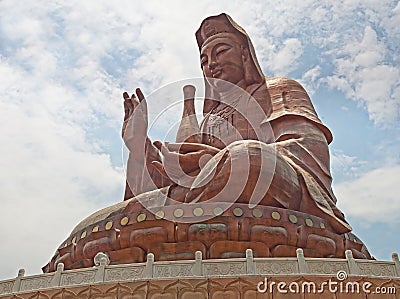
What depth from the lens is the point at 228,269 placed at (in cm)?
657

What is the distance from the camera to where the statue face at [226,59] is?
41.9 ft

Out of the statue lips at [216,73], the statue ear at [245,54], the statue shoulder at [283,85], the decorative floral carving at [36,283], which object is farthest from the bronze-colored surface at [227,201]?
the statue ear at [245,54]

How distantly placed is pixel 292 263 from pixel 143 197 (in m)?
3.17

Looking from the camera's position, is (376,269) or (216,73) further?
(216,73)

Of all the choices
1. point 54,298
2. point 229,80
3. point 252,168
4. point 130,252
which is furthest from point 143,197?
point 229,80

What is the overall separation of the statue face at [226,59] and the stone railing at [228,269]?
6.81 m

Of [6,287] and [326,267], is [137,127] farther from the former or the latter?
[326,267]

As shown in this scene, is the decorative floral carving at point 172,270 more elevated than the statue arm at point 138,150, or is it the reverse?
the statue arm at point 138,150

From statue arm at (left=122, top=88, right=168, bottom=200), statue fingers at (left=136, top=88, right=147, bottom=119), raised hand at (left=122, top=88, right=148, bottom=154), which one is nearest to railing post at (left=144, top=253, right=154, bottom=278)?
statue arm at (left=122, top=88, right=168, bottom=200)

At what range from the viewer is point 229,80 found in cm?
1282

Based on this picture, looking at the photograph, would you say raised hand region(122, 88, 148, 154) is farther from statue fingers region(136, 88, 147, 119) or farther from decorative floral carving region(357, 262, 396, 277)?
decorative floral carving region(357, 262, 396, 277)

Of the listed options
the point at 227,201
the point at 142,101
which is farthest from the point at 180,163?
the point at 227,201

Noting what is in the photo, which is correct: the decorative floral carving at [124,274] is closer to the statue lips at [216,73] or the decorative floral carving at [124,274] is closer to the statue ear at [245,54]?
the statue lips at [216,73]

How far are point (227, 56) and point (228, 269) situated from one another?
7.20 meters
